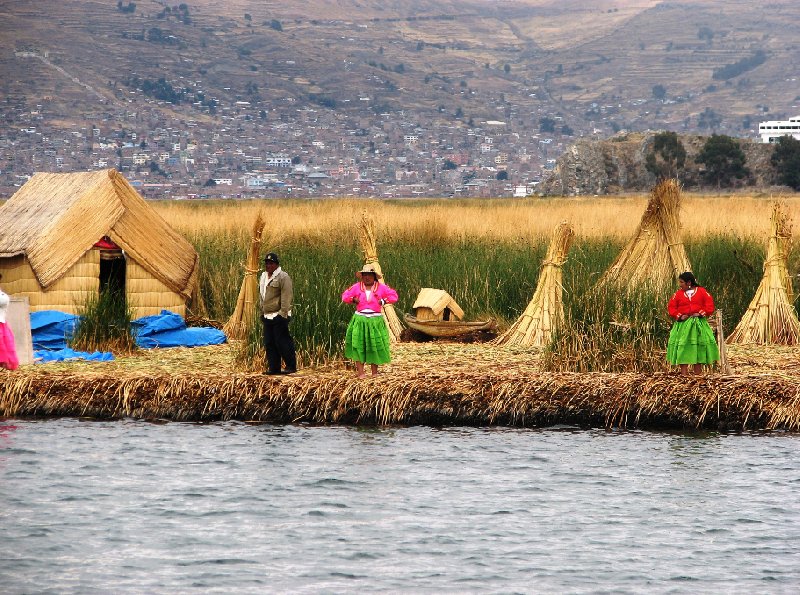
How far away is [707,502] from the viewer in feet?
38.9

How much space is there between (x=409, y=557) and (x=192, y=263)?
10704 mm

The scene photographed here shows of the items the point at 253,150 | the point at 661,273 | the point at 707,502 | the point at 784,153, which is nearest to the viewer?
the point at 707,502

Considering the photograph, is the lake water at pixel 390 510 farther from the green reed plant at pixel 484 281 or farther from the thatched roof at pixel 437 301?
the thatched roof at pixel 437 301

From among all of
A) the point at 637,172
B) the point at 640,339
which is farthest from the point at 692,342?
the point at 637,172

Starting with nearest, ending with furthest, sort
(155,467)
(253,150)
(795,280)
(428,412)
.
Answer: (155,467), (428,412), (795,280), (253,150)

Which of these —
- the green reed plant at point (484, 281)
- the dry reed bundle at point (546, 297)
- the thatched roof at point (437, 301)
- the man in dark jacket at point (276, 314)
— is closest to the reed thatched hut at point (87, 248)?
the green reed plant at point (484, 281)

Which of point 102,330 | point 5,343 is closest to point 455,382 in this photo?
point 5,343

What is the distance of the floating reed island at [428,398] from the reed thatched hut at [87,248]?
3.74m

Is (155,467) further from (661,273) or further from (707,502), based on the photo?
(661,273)

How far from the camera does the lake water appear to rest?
9945 millimetres

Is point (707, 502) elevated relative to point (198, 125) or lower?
lower

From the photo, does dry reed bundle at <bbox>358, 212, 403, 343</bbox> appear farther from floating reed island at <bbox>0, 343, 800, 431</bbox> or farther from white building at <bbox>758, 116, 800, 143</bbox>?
white building at <bbox>758, 116, 800, 143</bbox>

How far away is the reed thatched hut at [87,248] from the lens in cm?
1858

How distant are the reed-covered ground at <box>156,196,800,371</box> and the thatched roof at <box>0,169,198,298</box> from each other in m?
0.91
